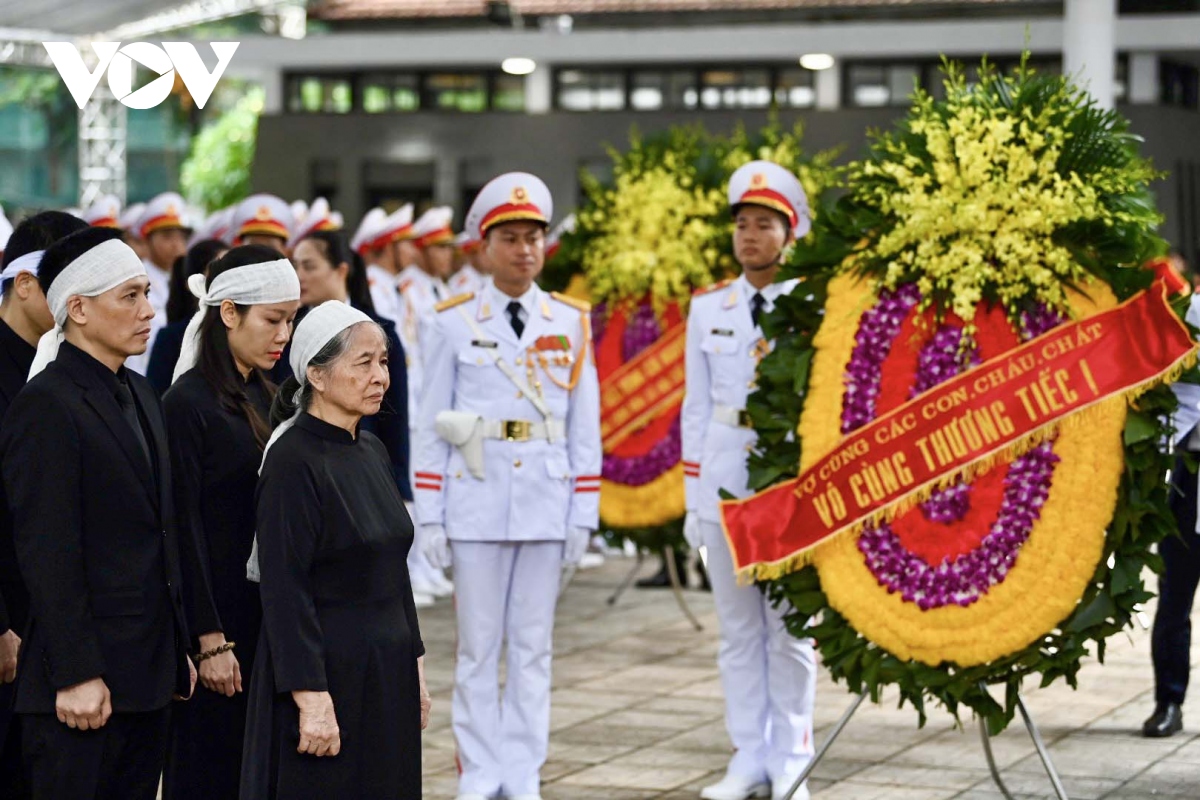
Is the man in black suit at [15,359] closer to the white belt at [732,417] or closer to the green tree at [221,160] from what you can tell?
the white belt at [732,417]

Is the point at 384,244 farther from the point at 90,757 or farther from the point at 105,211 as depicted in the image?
the point at 90,757

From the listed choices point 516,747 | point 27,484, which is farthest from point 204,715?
point 516,747

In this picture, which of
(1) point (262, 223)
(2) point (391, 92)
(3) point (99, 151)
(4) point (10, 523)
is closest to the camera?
(4) point (10, 523)

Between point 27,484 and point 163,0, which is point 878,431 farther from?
point 163,0

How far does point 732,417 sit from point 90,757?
3045mm

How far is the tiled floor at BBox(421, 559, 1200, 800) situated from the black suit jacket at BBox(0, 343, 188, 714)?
7.76 ft

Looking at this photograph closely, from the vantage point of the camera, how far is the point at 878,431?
605 cm

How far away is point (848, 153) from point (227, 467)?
19.8m

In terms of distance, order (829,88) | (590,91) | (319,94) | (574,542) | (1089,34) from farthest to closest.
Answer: (319,94), (590,91), (829,88), (1089,34), (574,542)

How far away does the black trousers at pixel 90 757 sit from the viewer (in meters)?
4.33

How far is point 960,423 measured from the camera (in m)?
5.96

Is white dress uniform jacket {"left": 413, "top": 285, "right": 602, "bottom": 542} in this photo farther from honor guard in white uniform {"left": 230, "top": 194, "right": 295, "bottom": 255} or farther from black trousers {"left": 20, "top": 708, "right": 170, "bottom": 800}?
honor guard in white uniform {"left": 230, "top": 194, "right": 295, "bottom": 255}

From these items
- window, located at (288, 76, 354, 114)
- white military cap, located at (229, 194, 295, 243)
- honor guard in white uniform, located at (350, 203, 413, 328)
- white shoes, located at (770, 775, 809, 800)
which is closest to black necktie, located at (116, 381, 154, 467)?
white shoes, located at (770, 775, 809, 800)

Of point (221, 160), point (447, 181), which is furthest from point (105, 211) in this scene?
point (221, 160)
